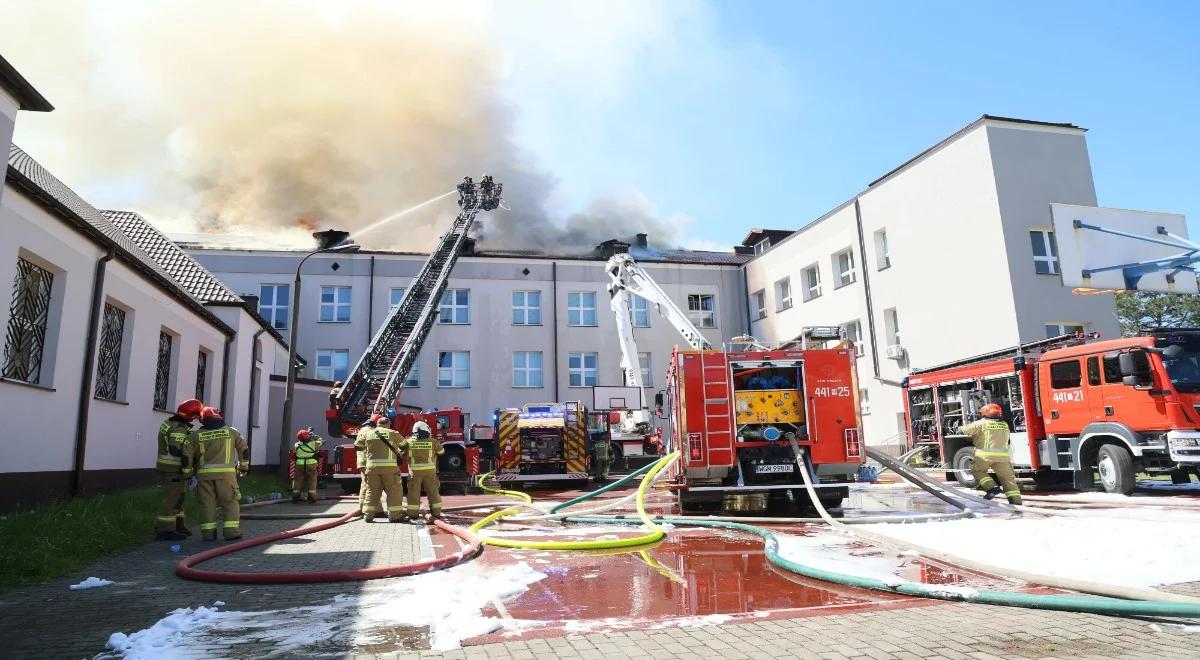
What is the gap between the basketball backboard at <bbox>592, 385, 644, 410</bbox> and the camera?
23.2 metres

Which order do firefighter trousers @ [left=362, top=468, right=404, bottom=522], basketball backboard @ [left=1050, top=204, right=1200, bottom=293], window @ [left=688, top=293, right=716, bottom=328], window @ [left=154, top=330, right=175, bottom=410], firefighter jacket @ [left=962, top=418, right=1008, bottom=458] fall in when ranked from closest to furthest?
1. firefighter trousers @ [left=362, top=468, right=404, bottom=522]
2. firefighter jacket @ [left=962, top=418, right=1008, bottom=458]
3. window @ [left=154, top=330, right=175, bottom=410]
4. basketball backboard @ [left=1050, top=204, right=1200, bottom=293]
5. window @ [left=688, top=293, right=716, bottom=328]

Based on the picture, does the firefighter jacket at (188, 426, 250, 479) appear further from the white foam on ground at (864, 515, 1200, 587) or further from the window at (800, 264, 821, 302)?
the window at (800, 264, 821, 302)

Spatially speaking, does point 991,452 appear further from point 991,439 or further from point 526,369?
point 526,369

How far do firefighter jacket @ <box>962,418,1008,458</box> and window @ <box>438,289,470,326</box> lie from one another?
2194 cm

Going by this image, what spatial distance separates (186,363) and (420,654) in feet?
46.8

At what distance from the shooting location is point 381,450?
9.87 m

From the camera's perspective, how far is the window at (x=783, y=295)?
27.6 m

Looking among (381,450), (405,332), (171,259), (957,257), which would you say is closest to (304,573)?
(381,450)

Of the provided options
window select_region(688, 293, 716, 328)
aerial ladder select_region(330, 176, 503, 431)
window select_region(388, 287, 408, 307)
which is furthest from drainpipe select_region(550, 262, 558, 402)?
aerial ladder select_region(330, 176, 503, 431)

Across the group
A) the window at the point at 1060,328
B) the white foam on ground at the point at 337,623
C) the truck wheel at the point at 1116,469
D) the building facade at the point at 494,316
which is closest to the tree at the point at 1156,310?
the window at the point at 1060,328

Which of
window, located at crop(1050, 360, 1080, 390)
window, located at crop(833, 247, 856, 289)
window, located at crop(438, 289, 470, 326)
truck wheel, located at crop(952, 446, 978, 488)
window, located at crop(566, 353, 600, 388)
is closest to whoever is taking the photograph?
window, located at crop(1050, 360, 1080, 390)

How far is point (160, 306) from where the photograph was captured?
1385 cm

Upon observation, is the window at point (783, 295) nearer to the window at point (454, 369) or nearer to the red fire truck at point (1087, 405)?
the red fire truck at point (1087, 405)

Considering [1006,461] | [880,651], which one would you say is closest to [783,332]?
[1006,461]
